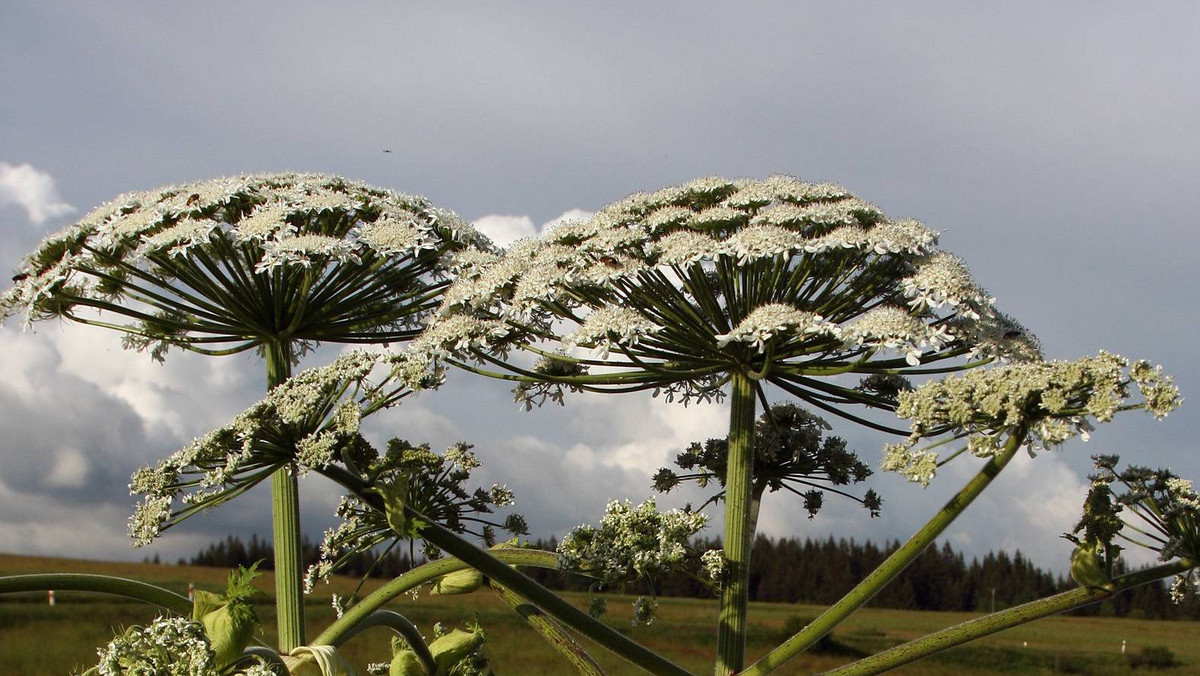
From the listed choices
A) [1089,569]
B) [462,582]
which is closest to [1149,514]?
[1089,569]

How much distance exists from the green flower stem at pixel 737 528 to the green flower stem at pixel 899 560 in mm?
712

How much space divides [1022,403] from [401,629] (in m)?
4.53

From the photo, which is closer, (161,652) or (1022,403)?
(161,652)

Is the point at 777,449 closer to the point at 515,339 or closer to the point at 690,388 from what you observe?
the point at 690,388

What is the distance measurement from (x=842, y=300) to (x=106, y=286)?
22.6 feet

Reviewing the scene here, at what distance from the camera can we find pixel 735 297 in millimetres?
8508

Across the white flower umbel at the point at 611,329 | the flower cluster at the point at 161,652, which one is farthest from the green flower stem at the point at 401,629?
the white flower umbel at the point at 611,329

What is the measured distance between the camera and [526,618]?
8.45 m

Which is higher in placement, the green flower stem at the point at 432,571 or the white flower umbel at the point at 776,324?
the white flower umbel at the point at 776,324

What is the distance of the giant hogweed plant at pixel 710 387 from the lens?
711 cm

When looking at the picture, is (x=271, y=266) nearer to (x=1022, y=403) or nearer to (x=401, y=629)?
(x=401, y=629)

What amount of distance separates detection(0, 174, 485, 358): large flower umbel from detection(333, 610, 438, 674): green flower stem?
3042 mm

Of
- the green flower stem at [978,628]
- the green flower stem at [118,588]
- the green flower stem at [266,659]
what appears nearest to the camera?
the green flower stem at [266,659]

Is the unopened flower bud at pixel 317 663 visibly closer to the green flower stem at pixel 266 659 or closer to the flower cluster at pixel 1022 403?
the green flower stem at pixel 266 659
